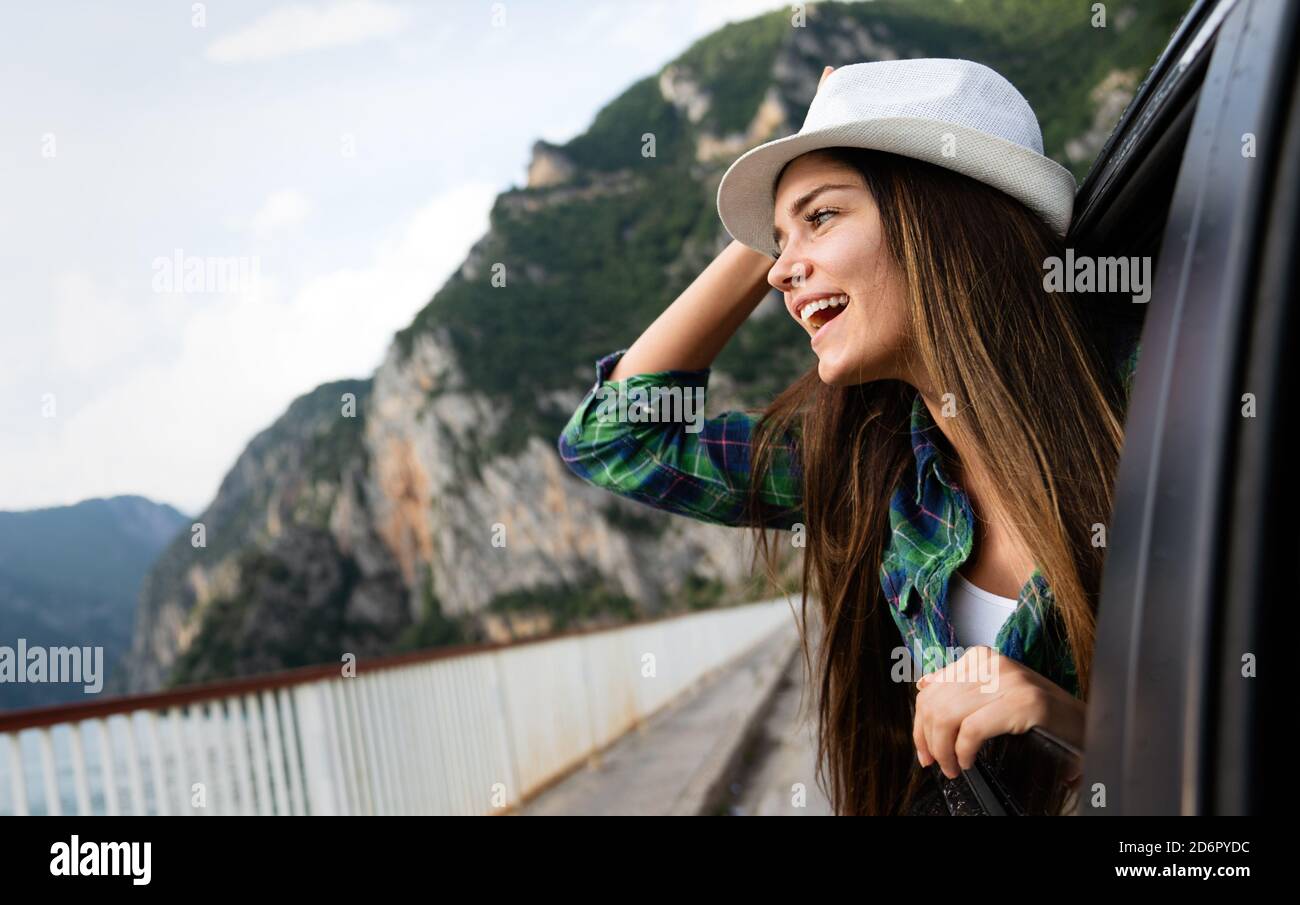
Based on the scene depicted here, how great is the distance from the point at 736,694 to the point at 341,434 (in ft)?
272

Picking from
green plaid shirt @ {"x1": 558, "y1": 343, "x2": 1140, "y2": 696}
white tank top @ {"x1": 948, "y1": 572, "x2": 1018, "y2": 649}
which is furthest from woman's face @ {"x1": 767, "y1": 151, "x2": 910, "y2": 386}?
white tank top @ {"x1": 948, "y1": 572, "x2": 1018, "y2": 649}

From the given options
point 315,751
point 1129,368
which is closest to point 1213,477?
point 1129,368

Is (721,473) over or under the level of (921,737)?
over

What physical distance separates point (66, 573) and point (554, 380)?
38257 millimetres

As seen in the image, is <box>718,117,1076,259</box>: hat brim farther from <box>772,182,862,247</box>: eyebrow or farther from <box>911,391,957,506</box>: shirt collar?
<box>911,391,957,506</box>: shirt collar

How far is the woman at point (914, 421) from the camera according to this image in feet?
4.40

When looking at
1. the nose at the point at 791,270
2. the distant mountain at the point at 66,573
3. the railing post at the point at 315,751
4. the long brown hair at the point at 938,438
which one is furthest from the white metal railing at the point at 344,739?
the distant mountain at the point at 66,573

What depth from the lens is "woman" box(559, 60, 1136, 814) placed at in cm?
134

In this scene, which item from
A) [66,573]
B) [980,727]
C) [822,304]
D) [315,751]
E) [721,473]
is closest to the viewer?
[980,727]

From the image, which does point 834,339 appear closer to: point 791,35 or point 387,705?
point 387,705

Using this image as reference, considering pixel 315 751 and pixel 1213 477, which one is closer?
pixel 1213 477

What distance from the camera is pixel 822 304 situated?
5.17ft

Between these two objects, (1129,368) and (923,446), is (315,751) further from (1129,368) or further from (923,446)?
(1129,368)
